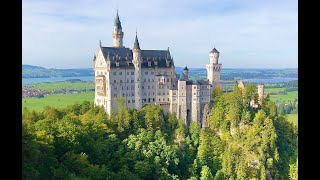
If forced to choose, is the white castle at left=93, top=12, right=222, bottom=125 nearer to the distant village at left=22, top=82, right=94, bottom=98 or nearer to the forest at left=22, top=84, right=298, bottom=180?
the forest at left=22, top=84, right=298, bottom=180

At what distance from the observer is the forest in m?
33.3

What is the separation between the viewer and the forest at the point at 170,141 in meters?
33.3

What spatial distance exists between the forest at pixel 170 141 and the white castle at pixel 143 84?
4.57 feet

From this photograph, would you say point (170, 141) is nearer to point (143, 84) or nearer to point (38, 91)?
point (143, 84)

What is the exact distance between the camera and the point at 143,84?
47875mm

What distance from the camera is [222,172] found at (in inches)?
1703

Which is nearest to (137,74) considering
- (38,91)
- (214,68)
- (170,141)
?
(170,141)

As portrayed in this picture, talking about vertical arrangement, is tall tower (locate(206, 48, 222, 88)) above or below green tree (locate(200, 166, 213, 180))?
above

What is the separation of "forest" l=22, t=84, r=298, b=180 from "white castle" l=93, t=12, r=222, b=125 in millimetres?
1394

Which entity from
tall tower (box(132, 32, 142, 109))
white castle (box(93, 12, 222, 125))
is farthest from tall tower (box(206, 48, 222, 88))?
tall tower (box(132, 32, 142, 109))

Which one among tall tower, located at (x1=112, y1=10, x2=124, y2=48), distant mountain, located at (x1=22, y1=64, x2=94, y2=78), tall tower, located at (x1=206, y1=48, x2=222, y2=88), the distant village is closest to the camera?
tall tower, located at (x1=112, y1=10, x2=124, y2=48)

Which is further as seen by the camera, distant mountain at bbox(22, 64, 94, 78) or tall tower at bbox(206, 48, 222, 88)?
distant mountain at bbox(22, 64, 94, 78)

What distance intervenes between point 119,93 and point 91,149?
11511 mm
